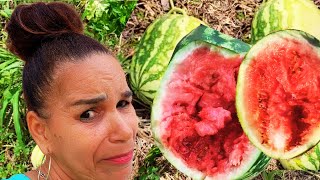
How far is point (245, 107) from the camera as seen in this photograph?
8.05ft

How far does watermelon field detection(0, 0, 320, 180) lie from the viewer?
8.08 ft

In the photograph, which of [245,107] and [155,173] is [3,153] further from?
[245,107]

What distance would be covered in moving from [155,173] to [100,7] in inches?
45.6

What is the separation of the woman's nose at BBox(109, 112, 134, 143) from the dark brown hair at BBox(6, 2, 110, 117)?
0.21 meters

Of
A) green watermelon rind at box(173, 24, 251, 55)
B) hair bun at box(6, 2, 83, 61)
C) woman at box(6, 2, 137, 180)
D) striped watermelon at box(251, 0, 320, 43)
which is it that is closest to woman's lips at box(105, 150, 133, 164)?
woman at box(6, 2, 137, 180)

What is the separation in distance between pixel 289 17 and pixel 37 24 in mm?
1530

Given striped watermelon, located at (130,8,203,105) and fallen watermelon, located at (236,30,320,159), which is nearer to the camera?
fallen watermelon, located at (236,30,320,159)

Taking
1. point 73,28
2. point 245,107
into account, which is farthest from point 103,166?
point 245,107

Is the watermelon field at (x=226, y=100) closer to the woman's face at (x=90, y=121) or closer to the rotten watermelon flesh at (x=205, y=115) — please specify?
the rotten watermelon flesh at (x=205, y=115)

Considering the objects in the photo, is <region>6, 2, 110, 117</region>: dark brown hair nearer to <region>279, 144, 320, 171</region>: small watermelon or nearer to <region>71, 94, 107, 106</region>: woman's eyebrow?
<region>71, 94, 107, 106</region>: woman's eyebrow

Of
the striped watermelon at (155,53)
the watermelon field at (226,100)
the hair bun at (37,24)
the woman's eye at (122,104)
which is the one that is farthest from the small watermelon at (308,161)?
the hair bun at (37,24)

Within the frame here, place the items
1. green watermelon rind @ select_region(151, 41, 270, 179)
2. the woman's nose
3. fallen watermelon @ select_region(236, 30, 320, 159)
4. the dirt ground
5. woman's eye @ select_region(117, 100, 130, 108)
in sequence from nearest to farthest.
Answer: the woman's nose
woman's eye @ select_region(117, 100, 130, 108)
fallen watermelon @ select_region(236, 30, 320, 159)
green watermelon rind @ select_region(151, 41, 270, 179)
the dirt ground

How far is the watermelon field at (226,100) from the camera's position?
2.46 m

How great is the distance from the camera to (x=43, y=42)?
171 cm
